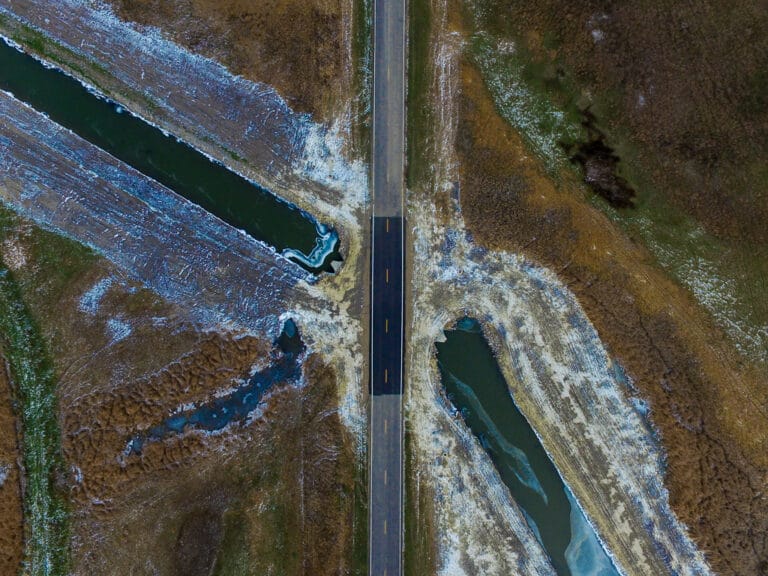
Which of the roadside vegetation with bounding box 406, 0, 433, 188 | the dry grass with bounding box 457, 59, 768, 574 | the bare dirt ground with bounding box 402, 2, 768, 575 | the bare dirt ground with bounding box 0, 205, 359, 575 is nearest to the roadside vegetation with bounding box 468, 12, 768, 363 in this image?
the bare dirt ground with bounding box 402, 2, 768, 575

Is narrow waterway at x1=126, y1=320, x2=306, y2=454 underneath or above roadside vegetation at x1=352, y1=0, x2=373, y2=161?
underneath

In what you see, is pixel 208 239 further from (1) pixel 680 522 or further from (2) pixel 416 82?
(1) pixel 680 522

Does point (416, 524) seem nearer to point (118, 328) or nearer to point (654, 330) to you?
point (654, 330)

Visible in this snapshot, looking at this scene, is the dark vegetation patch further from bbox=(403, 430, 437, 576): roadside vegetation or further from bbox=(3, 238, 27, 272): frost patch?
bbox=(3, 238, 27, 272): frost patch

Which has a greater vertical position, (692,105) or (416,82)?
(416,82)

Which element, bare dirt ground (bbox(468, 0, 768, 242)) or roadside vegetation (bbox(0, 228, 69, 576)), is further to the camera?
roadside vegetation (bbox(0, 228, 69, 576))

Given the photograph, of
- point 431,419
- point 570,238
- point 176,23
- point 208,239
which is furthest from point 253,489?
point 176,23

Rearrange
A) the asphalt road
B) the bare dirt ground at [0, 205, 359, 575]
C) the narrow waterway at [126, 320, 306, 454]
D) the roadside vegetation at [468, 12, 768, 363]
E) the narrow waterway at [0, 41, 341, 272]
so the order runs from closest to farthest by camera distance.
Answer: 1. the bare dirt ground at [0, 205, 359, 575]
2. the roadside vegetation at [468, 12, 768, 363]
3. the narrow waterway at [126, 320, 306, 454]
4. the asphalt road
5. the narrow waterway at [0, 41, 341, 272]
